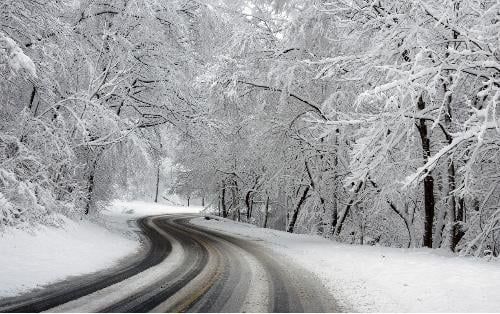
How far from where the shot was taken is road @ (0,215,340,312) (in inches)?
296

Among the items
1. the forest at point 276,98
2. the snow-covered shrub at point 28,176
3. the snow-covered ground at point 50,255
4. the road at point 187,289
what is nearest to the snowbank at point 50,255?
the snow-covered ground at point 50,255

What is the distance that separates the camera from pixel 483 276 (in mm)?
9711

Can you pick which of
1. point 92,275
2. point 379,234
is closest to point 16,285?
point 92,275

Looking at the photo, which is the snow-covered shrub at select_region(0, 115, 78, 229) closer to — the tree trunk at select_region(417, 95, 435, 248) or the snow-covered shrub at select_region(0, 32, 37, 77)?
the snow-covered shrub at select_region(0, 32, 37, 77)

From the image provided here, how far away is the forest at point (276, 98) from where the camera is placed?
930 centimetres

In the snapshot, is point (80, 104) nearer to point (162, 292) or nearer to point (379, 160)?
point (162, 292)

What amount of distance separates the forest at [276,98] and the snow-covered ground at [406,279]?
1.65 m

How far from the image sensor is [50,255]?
37.7 feet

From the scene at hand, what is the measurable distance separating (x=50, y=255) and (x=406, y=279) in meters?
8.33

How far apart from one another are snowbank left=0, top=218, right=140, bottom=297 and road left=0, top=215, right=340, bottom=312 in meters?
0.49

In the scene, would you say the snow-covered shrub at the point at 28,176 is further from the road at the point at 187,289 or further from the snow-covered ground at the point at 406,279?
the snow-covered ground at the point at 406,279

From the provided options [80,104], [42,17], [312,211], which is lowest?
[312,211]

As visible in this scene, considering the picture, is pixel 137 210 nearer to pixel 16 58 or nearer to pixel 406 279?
pixel 406 279

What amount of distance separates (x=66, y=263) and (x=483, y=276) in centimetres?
921
